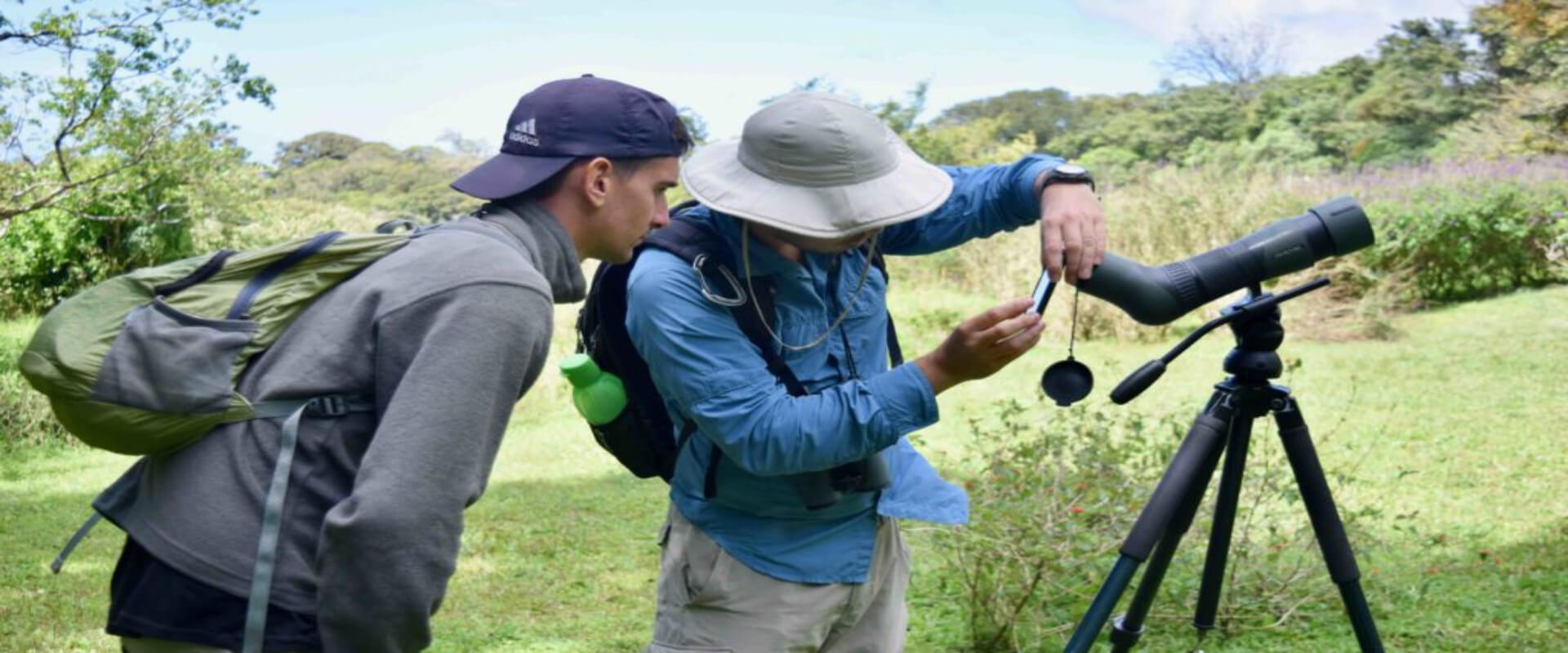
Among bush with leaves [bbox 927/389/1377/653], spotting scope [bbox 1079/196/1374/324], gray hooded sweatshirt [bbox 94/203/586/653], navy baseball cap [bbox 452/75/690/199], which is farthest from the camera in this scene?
bush with leaves [bbox 927/389/1377/653]

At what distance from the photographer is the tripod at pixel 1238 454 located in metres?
2.71

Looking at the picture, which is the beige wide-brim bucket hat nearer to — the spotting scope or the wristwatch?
the wristwatch

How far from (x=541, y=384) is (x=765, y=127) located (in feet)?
28.3

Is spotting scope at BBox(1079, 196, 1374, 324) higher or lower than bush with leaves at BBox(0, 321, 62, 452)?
higher

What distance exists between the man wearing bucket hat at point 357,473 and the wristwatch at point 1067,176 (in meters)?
0.96

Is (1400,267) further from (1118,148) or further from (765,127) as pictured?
(1118,148)

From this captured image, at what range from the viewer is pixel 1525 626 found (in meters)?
4.44

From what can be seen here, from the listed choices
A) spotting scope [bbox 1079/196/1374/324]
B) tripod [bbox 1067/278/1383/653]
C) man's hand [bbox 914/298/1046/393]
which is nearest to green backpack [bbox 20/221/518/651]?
man's hand [bbox 914/298/1046/393]

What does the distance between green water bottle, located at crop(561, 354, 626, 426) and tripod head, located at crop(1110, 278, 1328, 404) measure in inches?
34.8

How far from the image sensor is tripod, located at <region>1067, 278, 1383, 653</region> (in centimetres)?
271

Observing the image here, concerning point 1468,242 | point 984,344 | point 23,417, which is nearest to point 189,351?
point 984,344

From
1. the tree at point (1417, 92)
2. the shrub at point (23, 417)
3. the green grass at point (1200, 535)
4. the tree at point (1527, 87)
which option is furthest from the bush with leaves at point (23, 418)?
the tree at point (1417, 92)

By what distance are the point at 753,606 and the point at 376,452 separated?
86cm

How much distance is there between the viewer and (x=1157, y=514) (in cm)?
274
